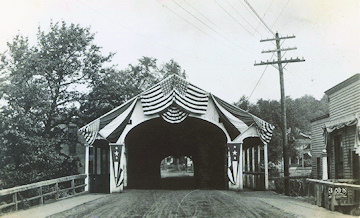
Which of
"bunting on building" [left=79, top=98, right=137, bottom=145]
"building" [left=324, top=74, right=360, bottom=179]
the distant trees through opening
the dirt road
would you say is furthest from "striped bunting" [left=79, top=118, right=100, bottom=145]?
"building" [left=324, top=74, right=360, bottom=179]

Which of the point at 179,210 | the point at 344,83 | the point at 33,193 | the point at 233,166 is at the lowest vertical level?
the point at 33,193

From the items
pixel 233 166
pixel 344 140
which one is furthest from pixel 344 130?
pixel 233 166

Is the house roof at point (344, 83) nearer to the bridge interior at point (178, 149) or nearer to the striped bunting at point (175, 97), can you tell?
the striped bunting at point (175, 97)

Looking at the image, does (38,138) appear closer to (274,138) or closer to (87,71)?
(87,71)

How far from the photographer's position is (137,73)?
147 feet

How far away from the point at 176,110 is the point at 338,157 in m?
7.94

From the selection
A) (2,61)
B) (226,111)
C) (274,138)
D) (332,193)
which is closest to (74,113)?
(2,61)

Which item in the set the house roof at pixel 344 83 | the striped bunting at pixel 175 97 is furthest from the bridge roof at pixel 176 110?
the house roof at pixel 344 83

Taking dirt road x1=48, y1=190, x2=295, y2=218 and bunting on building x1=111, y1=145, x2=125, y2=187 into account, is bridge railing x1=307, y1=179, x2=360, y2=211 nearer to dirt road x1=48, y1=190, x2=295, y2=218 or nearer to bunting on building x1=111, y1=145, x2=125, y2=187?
dirt road x1=48, y1=190, x2=295, y2=218

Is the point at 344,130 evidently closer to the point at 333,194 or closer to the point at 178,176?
the point at 333,194

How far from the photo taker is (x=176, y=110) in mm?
19609

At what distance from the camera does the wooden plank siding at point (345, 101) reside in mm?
16359

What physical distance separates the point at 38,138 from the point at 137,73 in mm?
22956

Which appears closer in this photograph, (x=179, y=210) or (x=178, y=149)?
(x=179, y=210)
